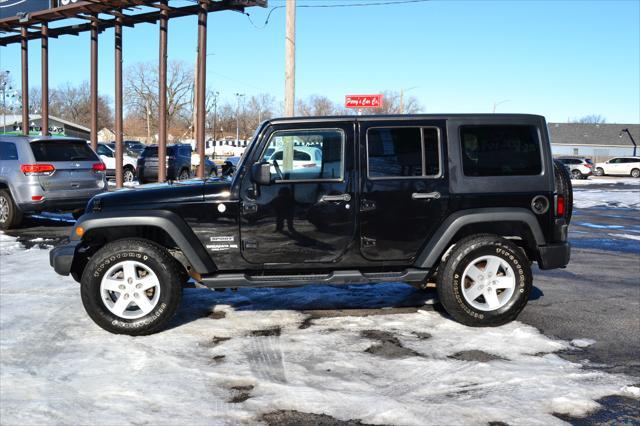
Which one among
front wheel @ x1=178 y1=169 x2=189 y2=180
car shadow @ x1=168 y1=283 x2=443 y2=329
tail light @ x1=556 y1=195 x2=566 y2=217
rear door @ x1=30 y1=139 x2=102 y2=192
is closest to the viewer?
tail light @ x1=556 y1=195 x2=566 y2=217

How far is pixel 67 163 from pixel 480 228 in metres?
8.39

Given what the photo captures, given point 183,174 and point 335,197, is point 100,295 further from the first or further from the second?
point 183,174

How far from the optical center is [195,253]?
505 centimetres

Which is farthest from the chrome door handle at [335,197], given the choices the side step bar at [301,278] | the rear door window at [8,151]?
the rear door window at [8,151]

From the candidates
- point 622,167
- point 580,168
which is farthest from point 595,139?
point 580,168

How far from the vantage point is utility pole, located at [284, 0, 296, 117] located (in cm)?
1338

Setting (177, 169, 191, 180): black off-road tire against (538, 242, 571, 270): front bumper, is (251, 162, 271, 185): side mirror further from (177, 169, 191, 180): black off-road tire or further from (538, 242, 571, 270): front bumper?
(177, 169, 191, 180): black off-road tire

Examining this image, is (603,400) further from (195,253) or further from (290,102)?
(290,102)

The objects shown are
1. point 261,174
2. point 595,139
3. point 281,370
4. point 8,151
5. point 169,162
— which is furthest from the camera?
point 595,139

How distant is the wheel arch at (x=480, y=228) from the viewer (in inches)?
205

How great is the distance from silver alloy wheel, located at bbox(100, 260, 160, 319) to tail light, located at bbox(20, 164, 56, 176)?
21.8 feet

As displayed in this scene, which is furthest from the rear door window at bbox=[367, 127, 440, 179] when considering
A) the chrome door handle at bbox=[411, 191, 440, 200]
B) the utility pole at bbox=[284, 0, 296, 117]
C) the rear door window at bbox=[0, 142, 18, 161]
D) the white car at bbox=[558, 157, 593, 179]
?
the white car at bbox=[558, 157, 593, 179]

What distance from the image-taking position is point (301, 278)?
517 cm

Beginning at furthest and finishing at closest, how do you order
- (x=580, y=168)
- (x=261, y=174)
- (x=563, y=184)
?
1. (x=580, y=168)
2. (x=563, y=184)
3. (x=261, y=174)
